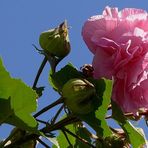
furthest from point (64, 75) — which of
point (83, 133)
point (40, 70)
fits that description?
point (83, 133)

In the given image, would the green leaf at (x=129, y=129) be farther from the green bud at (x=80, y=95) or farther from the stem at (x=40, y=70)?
the stem at (x=40, y=70)

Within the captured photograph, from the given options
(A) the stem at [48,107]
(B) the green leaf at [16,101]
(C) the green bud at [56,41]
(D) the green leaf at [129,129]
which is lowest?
(D) the green leaf at [129,129]

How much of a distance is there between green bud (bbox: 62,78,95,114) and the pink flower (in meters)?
0.06

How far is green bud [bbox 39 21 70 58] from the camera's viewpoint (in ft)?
4.26

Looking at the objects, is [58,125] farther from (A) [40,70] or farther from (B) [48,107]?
(A) [40,70]

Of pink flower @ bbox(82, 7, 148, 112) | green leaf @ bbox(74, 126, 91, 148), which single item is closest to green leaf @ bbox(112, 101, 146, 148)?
pink flower @ bbox(82, 7, 148, 112)

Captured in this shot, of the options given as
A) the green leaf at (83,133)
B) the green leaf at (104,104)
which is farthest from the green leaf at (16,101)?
the green leaf at (83,133)

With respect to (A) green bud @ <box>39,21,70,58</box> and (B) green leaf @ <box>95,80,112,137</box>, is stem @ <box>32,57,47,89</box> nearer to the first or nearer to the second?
(A) green bud @ <box>39,21,70,58</box>

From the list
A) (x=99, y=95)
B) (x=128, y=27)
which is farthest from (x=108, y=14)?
(x=99, y=95)

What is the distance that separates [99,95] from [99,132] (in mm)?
94

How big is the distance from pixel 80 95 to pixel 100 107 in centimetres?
6

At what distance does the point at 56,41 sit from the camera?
4.31 ft

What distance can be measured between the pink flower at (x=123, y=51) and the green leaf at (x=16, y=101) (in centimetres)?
17

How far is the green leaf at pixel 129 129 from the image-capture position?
1189 mm
